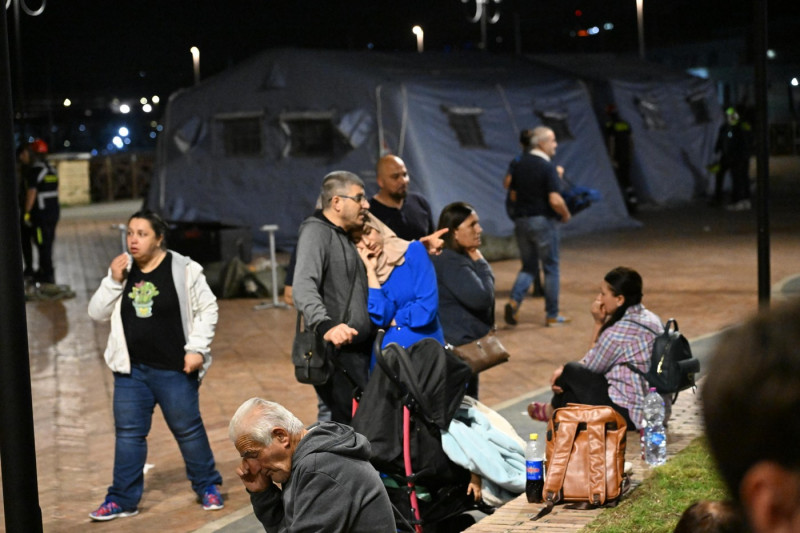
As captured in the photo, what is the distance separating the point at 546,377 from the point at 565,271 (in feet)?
20.8

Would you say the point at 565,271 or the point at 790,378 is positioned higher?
the point at 790,378

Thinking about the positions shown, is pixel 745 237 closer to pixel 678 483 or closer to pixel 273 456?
pixel 678 483

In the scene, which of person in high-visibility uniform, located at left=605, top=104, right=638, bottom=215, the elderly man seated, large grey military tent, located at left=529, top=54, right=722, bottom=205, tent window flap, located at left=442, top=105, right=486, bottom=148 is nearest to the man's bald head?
the elderly man seated

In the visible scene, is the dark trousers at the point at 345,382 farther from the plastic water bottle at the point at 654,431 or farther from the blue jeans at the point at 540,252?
the blue jeans at the point at 540,252

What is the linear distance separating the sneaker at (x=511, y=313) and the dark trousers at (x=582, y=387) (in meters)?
4.92

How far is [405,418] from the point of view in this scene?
5.22m

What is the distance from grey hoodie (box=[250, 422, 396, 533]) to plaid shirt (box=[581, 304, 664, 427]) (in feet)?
8.62

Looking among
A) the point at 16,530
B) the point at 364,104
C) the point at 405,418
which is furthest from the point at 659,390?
the point at 364,104

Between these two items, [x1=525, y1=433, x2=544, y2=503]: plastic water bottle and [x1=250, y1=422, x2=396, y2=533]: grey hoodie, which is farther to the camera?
[x1=525, y1=433, x2=544, y2=503]: plastic water bottle

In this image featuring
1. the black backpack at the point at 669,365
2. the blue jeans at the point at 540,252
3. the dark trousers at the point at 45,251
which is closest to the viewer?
the black backpack at the point at 669,365

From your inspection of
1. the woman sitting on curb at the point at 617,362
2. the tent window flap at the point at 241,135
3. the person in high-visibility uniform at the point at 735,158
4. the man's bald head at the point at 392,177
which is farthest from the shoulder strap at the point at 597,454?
the person in high-visibility uniform at the point at 735,158

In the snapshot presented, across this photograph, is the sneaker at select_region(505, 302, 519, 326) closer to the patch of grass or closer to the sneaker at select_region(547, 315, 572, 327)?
the sneaker at select_region(547, 315, 572, 327)

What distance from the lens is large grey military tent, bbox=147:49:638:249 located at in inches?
712

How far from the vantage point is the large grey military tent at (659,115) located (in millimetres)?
23125
